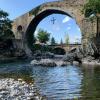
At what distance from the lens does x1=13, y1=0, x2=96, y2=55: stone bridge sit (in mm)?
88875

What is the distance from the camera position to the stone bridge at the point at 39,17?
88.9 metres

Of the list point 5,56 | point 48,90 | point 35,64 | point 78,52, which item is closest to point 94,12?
point 78,52

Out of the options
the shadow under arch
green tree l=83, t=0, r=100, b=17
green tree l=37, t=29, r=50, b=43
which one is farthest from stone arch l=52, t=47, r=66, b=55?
green tree l=83, t=0, r=100, b=17

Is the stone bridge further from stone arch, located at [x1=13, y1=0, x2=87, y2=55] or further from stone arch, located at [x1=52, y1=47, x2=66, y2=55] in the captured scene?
stone arch, located at [x1=52, y1=47, x2=66, y2=55]

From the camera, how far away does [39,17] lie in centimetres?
10444

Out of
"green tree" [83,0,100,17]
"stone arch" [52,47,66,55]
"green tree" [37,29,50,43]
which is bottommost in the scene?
"stone arch" [52,47,66,55]

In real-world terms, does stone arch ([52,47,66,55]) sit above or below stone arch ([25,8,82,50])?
below

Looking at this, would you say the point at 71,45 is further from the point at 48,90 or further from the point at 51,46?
the point at 48,90

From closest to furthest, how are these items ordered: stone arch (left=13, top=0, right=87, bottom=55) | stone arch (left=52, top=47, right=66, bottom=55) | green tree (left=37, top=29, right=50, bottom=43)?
1. stone arch (left=13, top=0, right=87, bottom=55)
2. green tree (left=37, top=29, right=50, bottom=43)
3. stone arch (left=52, top=47, right=66, bottom=55)

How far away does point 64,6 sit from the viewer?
9256 cm

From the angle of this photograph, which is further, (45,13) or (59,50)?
(59,50)

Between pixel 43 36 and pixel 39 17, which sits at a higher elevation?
pixel 39 17

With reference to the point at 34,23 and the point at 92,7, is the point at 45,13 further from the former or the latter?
the point at 92,7

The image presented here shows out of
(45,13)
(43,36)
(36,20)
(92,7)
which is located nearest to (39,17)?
(36,20)
